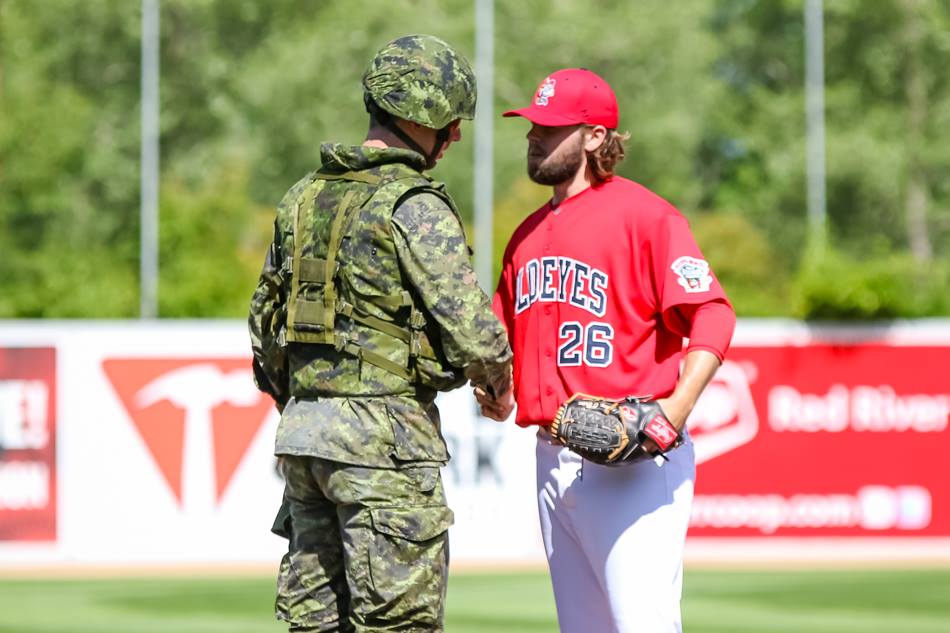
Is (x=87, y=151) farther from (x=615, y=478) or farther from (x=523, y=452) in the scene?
(x=615, y=478)

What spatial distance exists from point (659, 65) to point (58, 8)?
1456 cm

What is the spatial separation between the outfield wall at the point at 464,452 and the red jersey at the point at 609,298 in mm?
8637

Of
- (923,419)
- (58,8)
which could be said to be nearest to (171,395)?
(923,419)

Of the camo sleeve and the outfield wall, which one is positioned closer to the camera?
the camo sleeve

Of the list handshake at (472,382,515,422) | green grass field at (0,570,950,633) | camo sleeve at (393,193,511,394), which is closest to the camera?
camo sleeve at (393,193,511,394)

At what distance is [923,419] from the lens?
14.5 meters

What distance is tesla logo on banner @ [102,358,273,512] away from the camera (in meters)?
14.2

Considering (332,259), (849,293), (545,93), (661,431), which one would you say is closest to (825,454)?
(849,293)

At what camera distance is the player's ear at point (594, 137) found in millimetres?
5629

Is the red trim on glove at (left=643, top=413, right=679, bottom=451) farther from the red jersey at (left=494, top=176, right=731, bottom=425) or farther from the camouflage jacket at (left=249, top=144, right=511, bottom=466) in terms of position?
the camouflage jacket at (left=249, top=144, right=511, bottom=466)

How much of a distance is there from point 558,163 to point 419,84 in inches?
25.0

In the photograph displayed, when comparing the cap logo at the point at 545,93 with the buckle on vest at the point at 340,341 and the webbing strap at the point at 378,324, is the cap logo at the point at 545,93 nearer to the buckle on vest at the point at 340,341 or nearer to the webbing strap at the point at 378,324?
the webbing strap at the point at 378,324

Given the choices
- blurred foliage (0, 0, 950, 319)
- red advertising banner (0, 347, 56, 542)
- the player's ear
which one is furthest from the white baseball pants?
blurred foliage (0, 0, 950, 319)

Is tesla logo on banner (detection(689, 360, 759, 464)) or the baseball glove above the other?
the baseball glove
